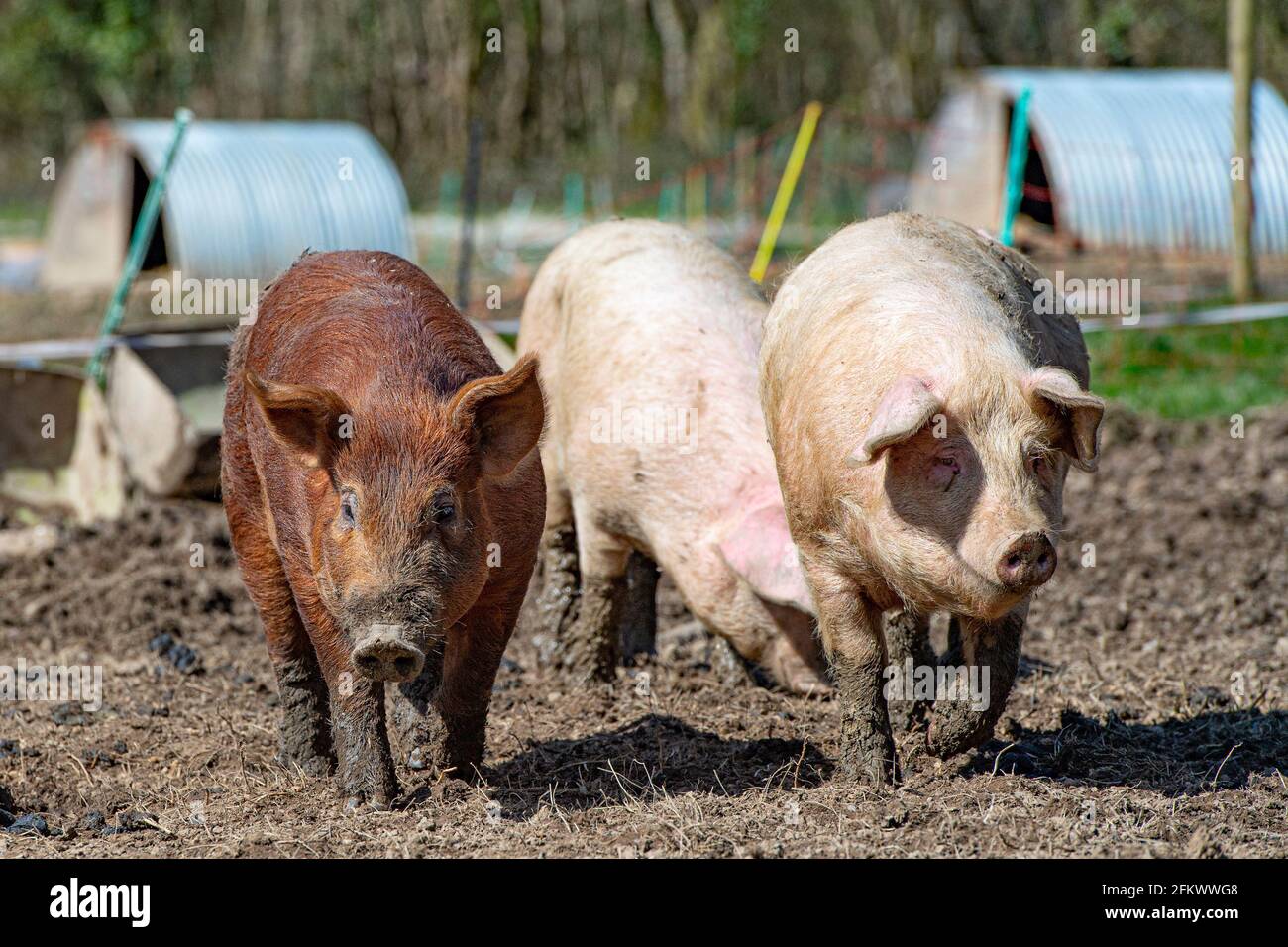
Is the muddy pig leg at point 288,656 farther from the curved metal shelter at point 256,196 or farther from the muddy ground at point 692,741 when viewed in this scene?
the curved metal shelter at point 256,196

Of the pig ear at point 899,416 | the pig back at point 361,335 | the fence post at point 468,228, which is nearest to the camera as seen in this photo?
the pig ear at point 899,416

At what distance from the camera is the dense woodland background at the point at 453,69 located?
28562 mm

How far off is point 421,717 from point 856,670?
4.54 ft

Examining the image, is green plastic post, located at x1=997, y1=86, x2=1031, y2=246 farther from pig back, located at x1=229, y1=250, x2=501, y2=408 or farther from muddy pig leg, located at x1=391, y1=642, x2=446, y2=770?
muddy pig leg, located at x1=391, y1=642, x2=446, y2=770

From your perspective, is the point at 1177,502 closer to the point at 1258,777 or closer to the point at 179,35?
the point at 1258,777

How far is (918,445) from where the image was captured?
3.83 meters

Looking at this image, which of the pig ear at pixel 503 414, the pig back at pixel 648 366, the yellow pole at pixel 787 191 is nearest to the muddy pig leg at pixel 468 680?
the pig ear at pixel 503 414

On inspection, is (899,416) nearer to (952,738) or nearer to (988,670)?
(988,670)

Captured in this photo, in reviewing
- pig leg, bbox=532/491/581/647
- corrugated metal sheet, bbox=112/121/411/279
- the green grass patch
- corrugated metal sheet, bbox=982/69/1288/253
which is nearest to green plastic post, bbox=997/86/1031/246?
the green grass patch

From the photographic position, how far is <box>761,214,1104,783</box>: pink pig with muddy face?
3771 millimetres

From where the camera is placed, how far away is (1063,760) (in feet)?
15.2

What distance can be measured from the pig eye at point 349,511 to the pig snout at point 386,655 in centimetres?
28

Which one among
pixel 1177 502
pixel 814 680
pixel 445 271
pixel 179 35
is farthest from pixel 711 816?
pixel 179 35

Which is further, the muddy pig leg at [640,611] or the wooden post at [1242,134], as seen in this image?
the wooden post at [1242,134]
